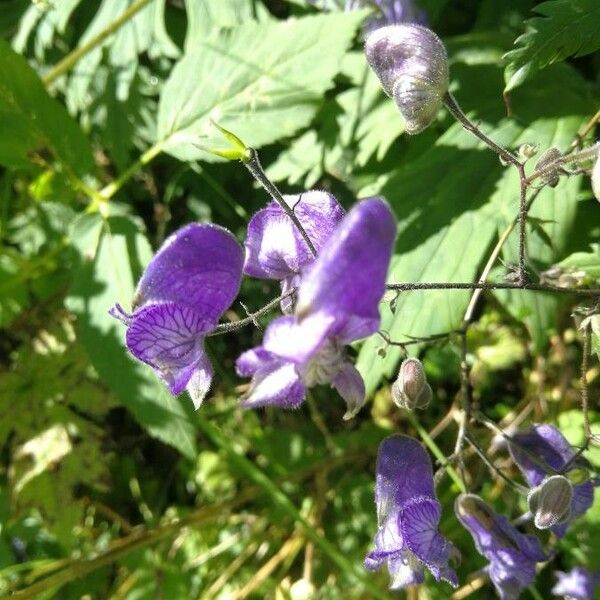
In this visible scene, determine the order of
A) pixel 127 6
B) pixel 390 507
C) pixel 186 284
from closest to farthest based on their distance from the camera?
pixel 186 284
pixel 390 507
pixel 127 6

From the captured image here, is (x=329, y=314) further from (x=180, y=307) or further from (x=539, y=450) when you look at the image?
(x=539, y=450)

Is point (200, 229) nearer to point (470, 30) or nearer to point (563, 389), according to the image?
point (563, 389)

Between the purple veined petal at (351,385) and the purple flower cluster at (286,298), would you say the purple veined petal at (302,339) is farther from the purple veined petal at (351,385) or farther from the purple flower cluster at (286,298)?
the purple veined petal at (351,385)

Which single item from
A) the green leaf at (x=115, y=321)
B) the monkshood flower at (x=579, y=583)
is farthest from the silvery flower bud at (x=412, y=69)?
the monkshood flower at (x=579, y=583)

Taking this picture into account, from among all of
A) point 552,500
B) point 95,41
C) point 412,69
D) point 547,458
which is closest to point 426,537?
point 552,500

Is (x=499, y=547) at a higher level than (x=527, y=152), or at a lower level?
lower

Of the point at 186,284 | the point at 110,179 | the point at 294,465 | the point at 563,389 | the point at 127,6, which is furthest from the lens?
the point at 110,179

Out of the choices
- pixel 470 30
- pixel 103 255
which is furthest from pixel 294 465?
pixel 470 30
